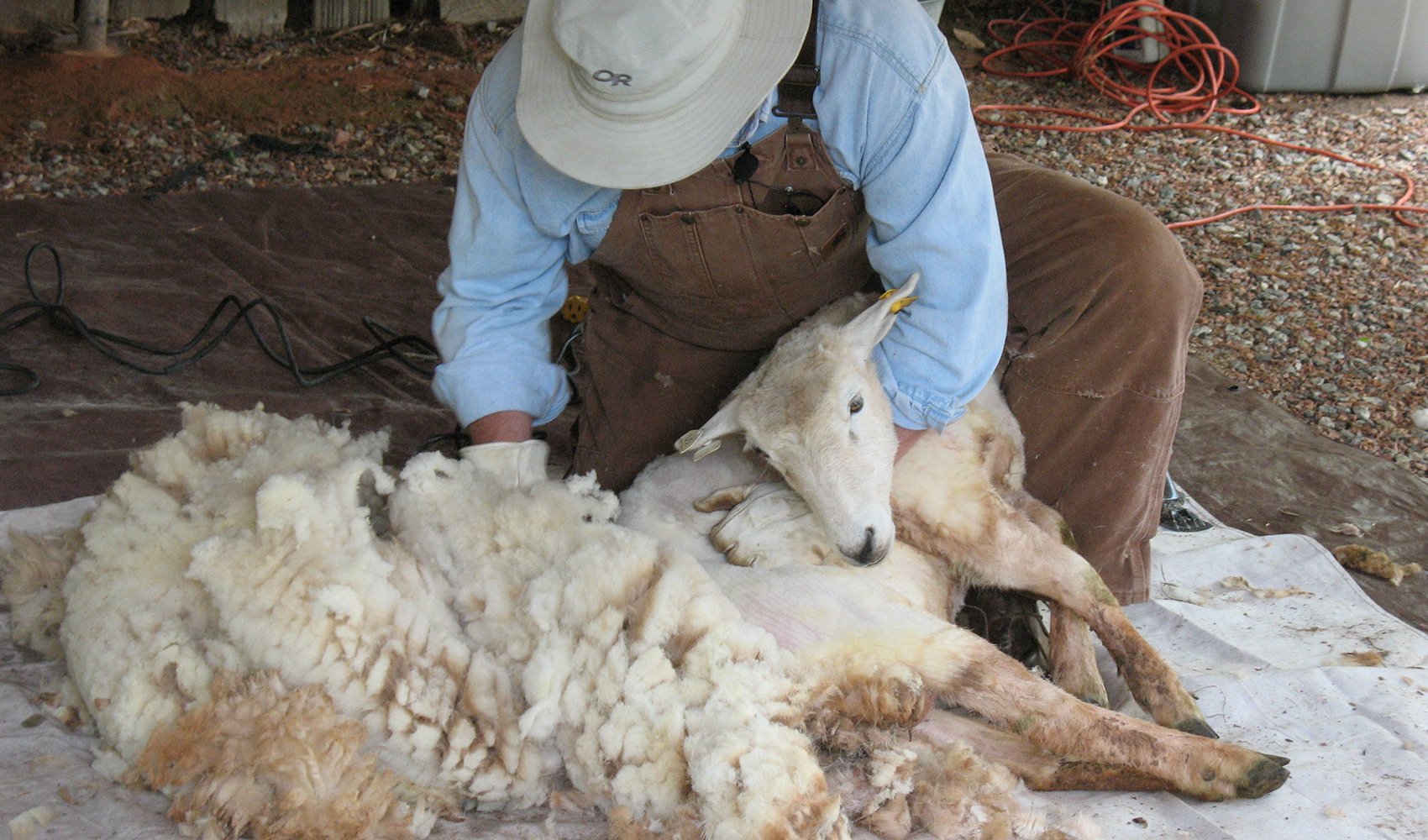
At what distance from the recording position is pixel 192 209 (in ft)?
14.7

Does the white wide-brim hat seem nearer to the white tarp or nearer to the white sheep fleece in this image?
the white sheep fleece

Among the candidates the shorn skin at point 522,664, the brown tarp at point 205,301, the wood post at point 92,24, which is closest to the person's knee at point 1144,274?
the shorn skin at point 522,664

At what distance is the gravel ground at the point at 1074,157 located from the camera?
4027 mm

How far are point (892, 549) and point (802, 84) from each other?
903mm

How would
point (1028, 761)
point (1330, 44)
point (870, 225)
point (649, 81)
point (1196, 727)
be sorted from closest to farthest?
point (649, 81) < point (1028, 761) < point (1196, 727) < point (870, 225) < point (1330, 44)

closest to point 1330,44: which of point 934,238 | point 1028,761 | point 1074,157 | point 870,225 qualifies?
point 1074,157

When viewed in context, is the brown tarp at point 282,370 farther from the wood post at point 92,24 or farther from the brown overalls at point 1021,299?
the wood post at point 92,24

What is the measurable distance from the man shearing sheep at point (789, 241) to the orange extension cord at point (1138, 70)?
426cm

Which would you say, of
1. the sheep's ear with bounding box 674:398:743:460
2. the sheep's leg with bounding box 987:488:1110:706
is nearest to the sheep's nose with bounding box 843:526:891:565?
the sheep's ear with bounding box 674:398:743:460

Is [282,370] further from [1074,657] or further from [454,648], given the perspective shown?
[1074,657]

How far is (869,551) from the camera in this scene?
75.6 inches

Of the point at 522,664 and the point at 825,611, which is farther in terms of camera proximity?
the point at 825,611

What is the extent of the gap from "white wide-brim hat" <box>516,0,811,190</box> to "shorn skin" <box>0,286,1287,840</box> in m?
0.52

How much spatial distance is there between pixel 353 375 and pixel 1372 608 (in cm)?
297
